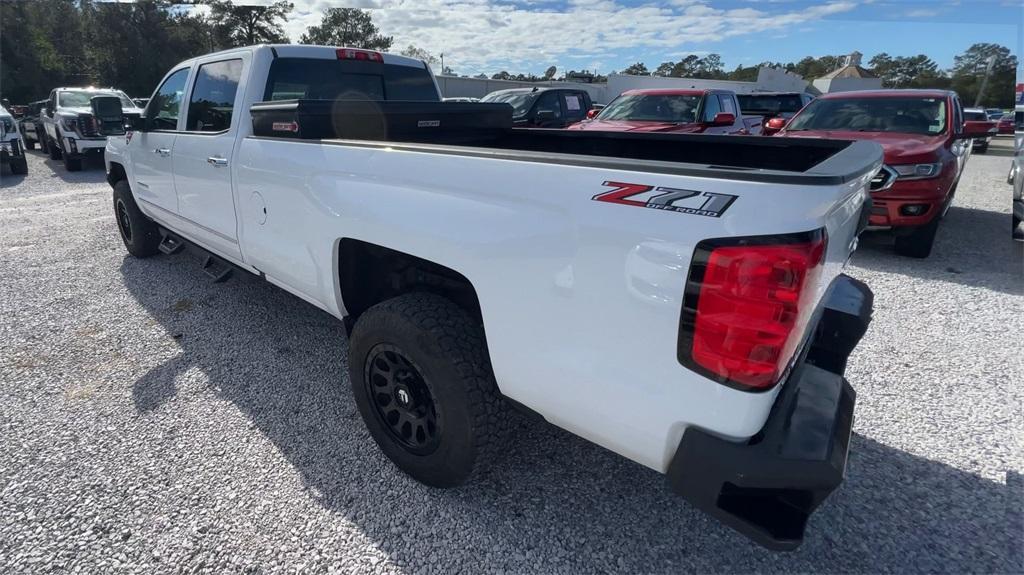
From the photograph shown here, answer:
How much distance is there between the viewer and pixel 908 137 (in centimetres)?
584

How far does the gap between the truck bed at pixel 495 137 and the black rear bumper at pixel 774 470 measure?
0.84 meters

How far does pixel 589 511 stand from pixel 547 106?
1000cm

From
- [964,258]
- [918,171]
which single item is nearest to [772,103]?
[964,258]

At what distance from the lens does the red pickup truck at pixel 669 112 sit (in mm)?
7902

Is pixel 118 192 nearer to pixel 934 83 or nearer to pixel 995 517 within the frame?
pixel 995 517

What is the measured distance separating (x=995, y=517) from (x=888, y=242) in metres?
4.90

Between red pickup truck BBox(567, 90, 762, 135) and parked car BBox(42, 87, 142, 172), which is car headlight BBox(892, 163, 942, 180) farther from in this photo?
parked car BBox(42, 87, 142, 172)

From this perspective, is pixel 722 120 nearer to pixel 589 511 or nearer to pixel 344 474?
pixel 589 511

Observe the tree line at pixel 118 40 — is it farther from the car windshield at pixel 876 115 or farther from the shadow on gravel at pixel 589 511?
the shadow on gravel at pixel 589 511

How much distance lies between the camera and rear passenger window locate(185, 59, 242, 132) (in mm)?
3410

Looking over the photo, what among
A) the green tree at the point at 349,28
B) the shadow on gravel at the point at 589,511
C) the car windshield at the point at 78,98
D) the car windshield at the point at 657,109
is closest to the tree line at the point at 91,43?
the green tree at the point at 349,28

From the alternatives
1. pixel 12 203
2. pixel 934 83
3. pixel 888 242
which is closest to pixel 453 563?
pixel 888 242

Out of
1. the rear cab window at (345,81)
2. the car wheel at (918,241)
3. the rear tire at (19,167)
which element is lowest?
the car wheel at (918,241)

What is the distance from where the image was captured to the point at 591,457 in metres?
2.54
